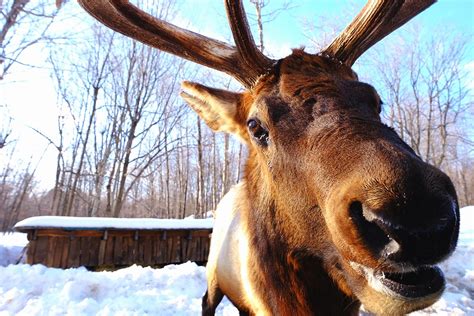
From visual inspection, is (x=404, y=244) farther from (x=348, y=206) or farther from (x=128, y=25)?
(x=128, y=25)

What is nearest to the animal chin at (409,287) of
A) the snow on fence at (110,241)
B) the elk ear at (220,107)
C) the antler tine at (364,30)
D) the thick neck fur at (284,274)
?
the thick neck fur at (284,274)

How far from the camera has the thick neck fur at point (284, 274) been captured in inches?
81.0

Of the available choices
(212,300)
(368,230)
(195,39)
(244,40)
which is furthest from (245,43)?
(212,300)

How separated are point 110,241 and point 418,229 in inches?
465

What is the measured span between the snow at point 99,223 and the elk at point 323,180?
28.7 ft

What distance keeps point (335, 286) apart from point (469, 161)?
55.7 meters

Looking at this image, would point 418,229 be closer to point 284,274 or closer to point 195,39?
point 284,274

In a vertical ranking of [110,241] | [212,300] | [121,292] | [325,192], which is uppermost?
[110,241]

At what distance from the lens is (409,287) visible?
135 centimetres

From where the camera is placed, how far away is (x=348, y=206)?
4.50ft

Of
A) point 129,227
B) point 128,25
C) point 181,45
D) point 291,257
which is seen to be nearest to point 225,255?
point 291,257

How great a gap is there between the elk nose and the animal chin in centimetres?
10

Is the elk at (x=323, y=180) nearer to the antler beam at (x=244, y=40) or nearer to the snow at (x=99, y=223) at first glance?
the antler beam at (x=244, y=40)

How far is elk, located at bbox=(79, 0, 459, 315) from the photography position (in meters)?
1.26
